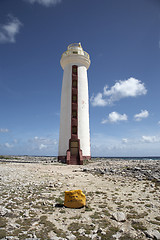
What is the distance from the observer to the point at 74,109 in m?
32.6

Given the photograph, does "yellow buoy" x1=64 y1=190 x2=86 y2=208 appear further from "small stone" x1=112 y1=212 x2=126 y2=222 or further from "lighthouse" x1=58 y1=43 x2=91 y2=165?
"lighthouse" x1=58 y1=43 x2=91 y2=165

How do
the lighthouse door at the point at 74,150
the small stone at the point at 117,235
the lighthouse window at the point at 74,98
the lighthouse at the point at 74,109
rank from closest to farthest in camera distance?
1. the small stone at the point at 117,235
2. the lighthouse door at the point at 74,150
3. the lighthouse at the point at 74,109
4. the lighthouse window at the point at 74,98

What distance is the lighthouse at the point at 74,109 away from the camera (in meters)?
31.0

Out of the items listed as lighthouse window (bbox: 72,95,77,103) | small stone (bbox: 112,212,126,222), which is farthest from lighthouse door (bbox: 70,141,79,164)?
small stone (bbox: 112,212,126,222)

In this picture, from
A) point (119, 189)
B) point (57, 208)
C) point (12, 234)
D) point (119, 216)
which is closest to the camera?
point (12, 234)

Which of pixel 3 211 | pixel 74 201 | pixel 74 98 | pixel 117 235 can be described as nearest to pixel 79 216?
pixel 74 201

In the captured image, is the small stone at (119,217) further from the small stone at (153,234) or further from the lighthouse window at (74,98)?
the lighthouse window at (74,98)

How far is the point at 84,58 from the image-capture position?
35938 millimetres

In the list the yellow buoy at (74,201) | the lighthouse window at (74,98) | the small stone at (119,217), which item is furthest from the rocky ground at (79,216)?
the lighthouse window at (74,98)

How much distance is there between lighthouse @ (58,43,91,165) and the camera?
31.0 metres

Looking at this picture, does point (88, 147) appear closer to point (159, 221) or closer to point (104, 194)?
point (104, 194)

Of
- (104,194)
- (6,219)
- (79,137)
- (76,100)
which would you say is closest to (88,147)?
(79,137)

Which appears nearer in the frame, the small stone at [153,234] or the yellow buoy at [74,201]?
the small stone at [153,234]

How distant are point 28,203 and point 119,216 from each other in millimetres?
4138
